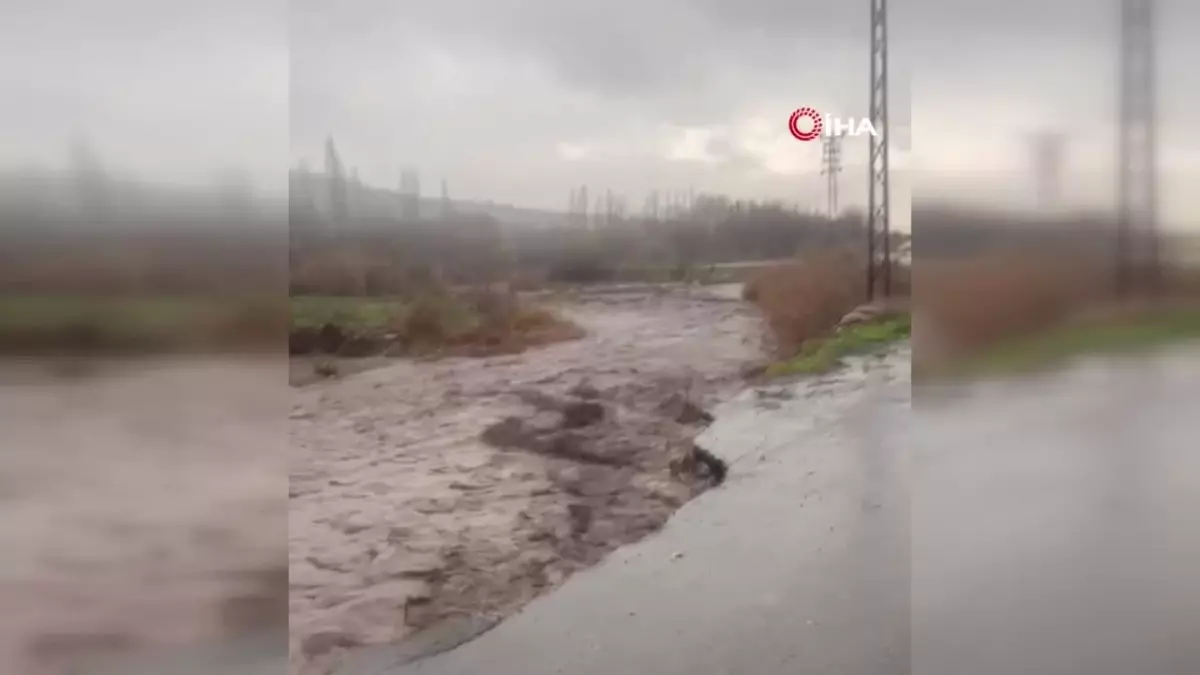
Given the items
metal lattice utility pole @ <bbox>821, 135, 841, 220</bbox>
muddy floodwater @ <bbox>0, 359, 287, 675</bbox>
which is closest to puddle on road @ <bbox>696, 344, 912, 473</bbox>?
metal lattice utility pole @ <bbox>821, 135, 841, 220</bbox>

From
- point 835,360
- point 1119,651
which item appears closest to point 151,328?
point 835,360

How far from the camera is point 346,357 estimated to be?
4.89ft

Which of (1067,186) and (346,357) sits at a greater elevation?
(1067,186)

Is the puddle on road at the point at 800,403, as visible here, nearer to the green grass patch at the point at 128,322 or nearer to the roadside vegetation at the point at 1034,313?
the roadside vegetation at the point at 1034,313

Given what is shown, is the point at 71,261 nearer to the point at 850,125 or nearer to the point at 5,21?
the point at 5,21

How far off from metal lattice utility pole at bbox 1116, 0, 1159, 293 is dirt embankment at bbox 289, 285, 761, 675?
0.71m

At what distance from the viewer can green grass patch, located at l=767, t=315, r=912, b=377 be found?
164 centimetres

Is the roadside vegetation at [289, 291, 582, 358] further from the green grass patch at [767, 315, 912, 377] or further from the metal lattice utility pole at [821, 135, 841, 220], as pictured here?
the metal lattice utility pole at [821, 135, 841, 220]

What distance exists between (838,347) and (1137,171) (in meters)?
0.65

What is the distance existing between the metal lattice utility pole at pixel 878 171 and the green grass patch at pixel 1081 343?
0.22 metres

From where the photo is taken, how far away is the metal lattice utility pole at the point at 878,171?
1626 mm

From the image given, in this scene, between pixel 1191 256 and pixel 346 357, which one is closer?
pixel 346 357

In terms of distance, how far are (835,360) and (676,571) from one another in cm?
45

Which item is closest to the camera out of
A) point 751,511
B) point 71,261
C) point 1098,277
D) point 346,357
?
point 71,261
